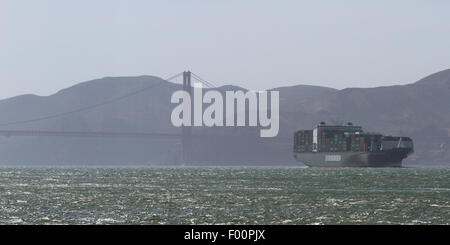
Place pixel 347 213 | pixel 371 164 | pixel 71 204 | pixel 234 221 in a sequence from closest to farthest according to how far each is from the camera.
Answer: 1. pixel 234 221
2. pixel 347 213
3. pixel 71 204
4. pixel 371 164

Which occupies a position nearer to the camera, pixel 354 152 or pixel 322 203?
pixel 322 203

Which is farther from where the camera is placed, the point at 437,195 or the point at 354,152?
the point at 354,152

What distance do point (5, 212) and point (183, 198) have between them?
1628 centimetres

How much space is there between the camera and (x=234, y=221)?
1682 inches

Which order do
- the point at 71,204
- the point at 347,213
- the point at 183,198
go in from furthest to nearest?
the point at 183,198 < the point at 71,204 < the point at 347,213

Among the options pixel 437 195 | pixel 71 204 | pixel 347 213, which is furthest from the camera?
pixel 437 195

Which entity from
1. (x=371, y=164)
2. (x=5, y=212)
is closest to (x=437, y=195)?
(x=5, y=212)

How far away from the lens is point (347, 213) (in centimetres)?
4816

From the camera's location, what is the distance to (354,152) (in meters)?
196

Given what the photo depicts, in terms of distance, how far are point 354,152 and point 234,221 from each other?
155645mm

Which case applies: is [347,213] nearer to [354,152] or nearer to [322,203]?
[322,203]

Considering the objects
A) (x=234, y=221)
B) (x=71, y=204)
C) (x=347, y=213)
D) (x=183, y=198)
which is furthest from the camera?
(x=183, y=198)
